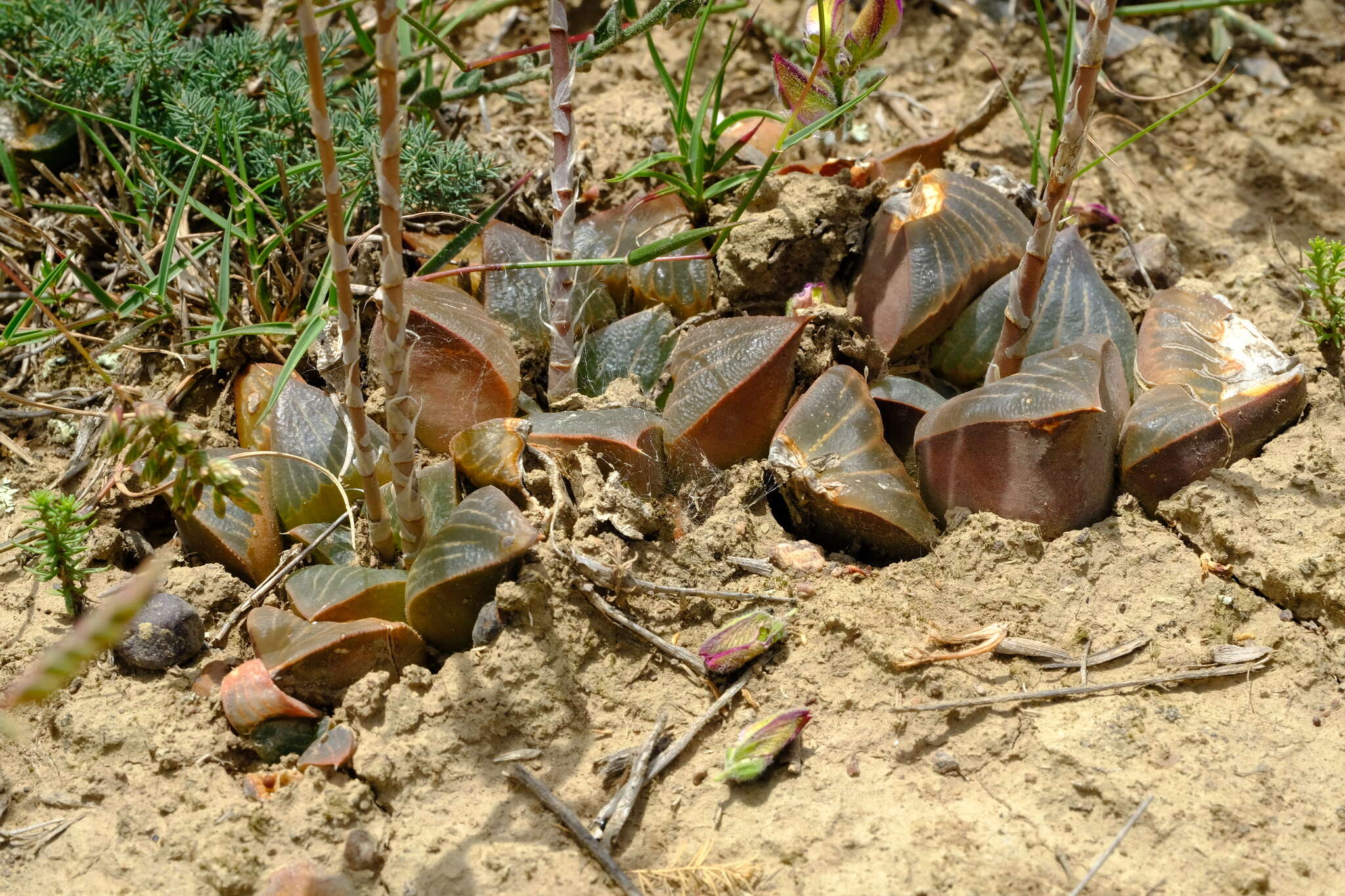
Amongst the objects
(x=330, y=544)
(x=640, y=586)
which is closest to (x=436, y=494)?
(x=330, y=544)

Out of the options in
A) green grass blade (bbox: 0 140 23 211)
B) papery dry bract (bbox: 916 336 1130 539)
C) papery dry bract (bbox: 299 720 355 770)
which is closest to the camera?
papery dry bract (bbox: 299 720 355 770)

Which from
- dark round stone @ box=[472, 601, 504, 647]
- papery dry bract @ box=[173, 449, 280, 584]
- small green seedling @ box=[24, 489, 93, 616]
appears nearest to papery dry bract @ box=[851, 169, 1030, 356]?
dark round stone @ box=[472, 601, 504, 647]

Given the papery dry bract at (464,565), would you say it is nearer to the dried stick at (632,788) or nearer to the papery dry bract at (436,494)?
the papery dry bract at (436,494)

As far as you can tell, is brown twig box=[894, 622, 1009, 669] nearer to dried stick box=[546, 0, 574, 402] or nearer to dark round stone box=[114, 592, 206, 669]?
dried stick box=[546, 0, 574, 402]

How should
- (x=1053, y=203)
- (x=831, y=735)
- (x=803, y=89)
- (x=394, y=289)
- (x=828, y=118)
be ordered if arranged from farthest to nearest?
1. (x=803, y=89)
2. (x=828, y=118)
3. (x=1053, y=203)
4. (x=831, y=735)
5. (x=394, y=289)

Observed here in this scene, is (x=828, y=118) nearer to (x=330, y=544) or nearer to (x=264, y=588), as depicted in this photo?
(x=330, y=544)

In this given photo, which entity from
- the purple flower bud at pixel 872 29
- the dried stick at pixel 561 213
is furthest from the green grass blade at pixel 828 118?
the dried stick at pixel 561 213
